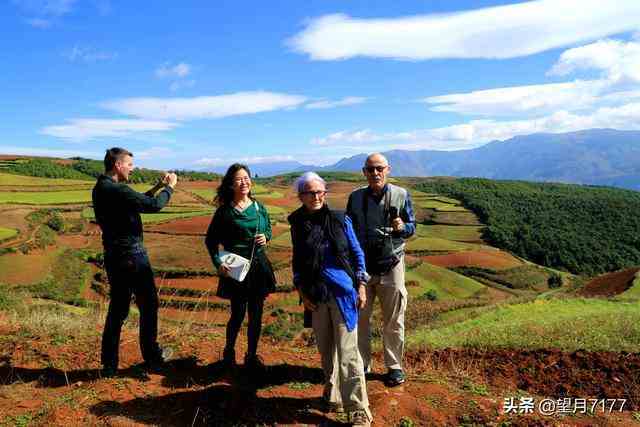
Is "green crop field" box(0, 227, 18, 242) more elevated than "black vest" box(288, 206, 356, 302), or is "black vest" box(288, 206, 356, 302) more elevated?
"black vest" box(288, 206, 356, 302)

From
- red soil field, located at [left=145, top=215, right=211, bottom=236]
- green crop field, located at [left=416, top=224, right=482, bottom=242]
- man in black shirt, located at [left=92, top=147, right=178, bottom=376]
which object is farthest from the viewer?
green crop field, located at [left=416, top=224, right=482, bottom=242]

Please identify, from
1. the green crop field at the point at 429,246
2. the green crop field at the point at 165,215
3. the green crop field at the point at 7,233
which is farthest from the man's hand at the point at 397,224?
the green crop field at the point at 429,246

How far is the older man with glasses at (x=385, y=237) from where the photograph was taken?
4797 millimetres

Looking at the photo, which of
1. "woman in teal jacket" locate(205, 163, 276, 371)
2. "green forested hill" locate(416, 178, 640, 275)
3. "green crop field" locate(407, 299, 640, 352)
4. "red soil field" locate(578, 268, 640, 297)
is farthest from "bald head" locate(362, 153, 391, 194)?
"green forested hill" locate(416, 178, 640, 275)

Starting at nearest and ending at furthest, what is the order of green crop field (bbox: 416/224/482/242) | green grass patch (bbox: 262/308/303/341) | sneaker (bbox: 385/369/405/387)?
sneaker (bbox: 385/369/405/387), green grass patch (bbox: 262/308/303/341), green crop field (bbox: 416/224/482/242)

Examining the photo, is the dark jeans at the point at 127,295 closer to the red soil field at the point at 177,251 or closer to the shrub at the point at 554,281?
the red soil field at the point at 177,251

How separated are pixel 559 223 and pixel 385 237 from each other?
10066 centimetres

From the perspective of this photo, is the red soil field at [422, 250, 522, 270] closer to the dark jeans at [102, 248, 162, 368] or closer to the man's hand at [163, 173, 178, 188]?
the dark jeans at [102, 248, 162, 368]

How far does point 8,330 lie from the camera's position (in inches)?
260

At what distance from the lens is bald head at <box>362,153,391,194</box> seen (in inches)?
183

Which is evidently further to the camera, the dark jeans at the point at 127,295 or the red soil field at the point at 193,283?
the red soil field at the point at 193,283

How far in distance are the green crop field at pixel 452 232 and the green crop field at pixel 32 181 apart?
171 feet

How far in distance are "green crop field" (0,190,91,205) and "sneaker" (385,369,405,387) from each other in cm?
5499

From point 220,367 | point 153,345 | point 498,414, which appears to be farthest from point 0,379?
point 498,414
